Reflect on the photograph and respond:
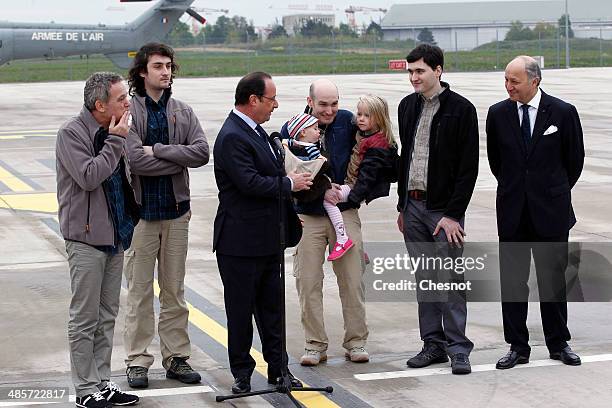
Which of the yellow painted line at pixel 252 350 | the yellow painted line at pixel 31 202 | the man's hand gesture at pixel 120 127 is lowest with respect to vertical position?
the yellow painted line at pixel 252 350

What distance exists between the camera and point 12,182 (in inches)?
668

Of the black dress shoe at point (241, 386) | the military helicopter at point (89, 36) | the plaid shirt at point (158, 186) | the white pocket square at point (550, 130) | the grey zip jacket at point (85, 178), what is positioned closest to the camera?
the grey zip jacket at point (85, 178)

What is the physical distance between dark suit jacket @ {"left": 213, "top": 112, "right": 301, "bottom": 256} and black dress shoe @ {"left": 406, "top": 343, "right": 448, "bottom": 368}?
1.32 metres

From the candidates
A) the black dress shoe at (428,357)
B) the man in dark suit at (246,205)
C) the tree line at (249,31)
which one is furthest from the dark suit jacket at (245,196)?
the tree line at (249,31)

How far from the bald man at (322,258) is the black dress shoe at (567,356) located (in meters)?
1.28

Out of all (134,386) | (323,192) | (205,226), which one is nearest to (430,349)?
(323,192)

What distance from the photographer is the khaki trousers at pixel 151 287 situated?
23.5 feet

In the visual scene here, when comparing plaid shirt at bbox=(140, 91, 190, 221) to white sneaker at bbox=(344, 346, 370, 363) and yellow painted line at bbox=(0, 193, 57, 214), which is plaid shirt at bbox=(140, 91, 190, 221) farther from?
yellow painted line at bbox=(0, 193, 57, 214)

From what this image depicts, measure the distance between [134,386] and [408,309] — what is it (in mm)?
2786

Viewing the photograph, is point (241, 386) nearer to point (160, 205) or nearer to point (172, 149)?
point (160, 205)

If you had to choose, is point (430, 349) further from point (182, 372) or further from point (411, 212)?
point (182, 372)

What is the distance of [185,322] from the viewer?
735cm

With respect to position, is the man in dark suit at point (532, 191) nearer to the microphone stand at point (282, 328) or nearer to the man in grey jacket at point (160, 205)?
the microphone stand at point (282, 328)

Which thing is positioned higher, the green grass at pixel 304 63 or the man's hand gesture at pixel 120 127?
the man's hand gesture at pixel 120 127
